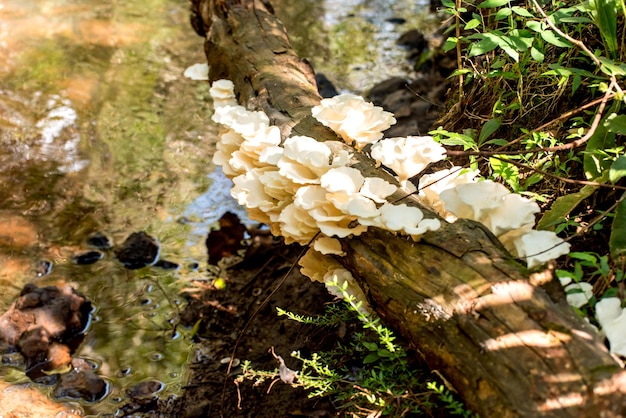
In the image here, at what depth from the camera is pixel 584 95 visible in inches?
105

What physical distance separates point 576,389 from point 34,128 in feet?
16.7

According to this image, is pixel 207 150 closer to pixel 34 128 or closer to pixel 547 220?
pixel 34 128

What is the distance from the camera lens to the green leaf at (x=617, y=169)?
1.96 meters

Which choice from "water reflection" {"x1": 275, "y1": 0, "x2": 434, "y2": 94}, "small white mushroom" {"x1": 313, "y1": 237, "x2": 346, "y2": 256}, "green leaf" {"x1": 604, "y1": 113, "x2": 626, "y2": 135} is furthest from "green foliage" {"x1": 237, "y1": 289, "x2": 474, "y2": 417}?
"water reflection" {"x1": 275, "y1": 0, "x2": 434, "y2": 94}

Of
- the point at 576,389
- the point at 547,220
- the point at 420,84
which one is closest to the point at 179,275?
the point at 547,220

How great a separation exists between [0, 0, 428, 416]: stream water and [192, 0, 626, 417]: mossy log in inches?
65.0

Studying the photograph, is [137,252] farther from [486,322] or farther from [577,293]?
[577,293]

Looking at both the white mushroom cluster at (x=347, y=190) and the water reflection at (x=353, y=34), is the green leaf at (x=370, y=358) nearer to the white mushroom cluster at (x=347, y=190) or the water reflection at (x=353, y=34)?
the white mushroom cluster at (x=347, y=190)

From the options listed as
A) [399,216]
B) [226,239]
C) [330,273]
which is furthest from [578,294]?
[226,239]

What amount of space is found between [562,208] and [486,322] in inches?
28.1

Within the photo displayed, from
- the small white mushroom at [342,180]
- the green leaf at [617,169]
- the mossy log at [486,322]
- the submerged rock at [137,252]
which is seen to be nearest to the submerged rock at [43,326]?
the submerged rock at [137,252]

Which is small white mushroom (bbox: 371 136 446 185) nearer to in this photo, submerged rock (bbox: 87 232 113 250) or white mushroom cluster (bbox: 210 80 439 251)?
white mushroom cluster (bbox: 210 80 439 251)

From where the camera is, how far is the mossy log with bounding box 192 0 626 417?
1510 millimetres

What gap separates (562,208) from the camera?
216 cm
